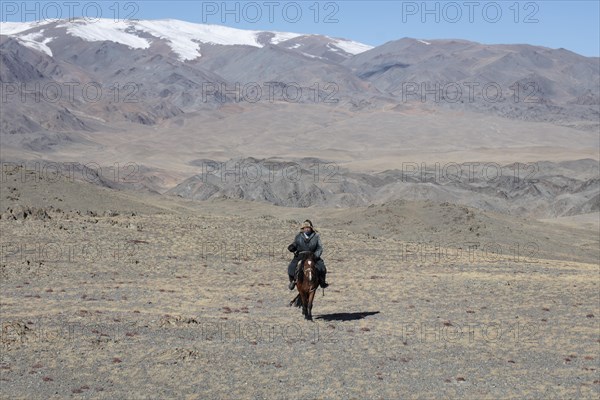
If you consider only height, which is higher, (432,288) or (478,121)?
(478,121)

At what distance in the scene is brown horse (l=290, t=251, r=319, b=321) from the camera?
706 inches

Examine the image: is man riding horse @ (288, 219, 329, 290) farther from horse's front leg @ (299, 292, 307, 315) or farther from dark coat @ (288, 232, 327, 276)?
horse's front leg @ (299, 292, 307, 315)

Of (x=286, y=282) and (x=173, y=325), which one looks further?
(x=286, y=282)

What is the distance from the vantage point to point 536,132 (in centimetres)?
16400

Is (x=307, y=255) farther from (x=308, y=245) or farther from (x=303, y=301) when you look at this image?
(x=303, y=301)

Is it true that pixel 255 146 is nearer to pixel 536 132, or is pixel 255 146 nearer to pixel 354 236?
pixel 536 132

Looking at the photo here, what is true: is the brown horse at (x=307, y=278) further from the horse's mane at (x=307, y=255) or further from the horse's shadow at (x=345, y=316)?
the horse's shadow at (x=345, y=316)

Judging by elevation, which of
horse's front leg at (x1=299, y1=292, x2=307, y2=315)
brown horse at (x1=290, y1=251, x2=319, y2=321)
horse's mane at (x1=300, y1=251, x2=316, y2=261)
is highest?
horse's mane at (x1=300, y1=251, x2=316, y2=261)

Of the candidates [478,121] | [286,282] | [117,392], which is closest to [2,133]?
[478,121]

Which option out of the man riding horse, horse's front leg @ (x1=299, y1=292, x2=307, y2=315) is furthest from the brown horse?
the man riding horse

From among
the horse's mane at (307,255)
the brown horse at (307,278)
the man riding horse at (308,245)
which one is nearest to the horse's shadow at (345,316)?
the brown horse at (307,278)

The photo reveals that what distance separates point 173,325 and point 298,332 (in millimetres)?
2367

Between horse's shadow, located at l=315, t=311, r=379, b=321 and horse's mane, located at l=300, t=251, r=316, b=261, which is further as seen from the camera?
horse's shadow, located at l=315, t=311, r=379, b=321

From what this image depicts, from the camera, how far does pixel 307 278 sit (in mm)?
17984
